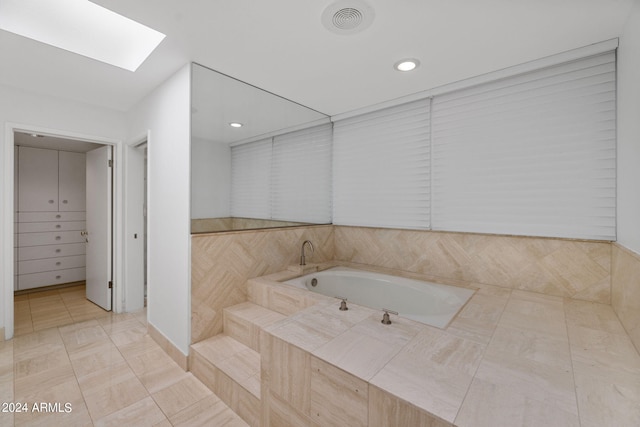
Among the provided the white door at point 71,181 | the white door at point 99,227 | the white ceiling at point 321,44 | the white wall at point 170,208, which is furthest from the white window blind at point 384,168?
the white door at point 71,181

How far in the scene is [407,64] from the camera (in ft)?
6.86

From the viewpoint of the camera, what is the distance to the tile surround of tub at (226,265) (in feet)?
6.83

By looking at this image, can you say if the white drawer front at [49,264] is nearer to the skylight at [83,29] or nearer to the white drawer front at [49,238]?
the white drawer front at [49,238]

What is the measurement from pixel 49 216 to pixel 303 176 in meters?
4.05

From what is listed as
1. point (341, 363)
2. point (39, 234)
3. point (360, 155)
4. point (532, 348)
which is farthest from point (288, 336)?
point (39, 234)

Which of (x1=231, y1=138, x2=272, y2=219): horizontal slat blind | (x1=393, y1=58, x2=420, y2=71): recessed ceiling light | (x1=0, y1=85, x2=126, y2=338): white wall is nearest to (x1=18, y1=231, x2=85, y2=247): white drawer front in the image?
(x1=0, y1=85, x2=126, y2=338): white wall

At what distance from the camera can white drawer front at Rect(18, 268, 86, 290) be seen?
12.6 feet

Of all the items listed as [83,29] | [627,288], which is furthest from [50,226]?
[627,288]

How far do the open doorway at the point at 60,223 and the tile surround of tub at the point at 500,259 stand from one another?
3.18 metres

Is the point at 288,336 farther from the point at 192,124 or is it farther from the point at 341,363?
the point at 192,124

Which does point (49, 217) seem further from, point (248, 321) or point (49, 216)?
point (248, 321)

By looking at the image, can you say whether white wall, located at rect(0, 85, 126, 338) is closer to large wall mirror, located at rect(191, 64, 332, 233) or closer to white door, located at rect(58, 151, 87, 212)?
large wall mirror, located at rect(191, 64, 332, 233)

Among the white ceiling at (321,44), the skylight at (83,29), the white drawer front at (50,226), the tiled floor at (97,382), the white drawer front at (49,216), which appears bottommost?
the tiled floor at (97,382)

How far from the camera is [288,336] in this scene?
1.41 m
